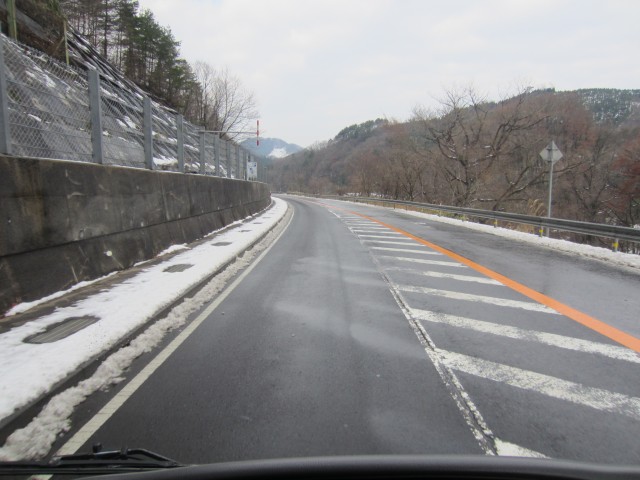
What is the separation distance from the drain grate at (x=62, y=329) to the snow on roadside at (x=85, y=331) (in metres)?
0.07

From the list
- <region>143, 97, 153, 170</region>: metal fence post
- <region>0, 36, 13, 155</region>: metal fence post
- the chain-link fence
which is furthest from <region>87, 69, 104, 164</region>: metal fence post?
<region>143, 97, 153, 170</region>: metal fence post

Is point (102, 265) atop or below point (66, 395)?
atop

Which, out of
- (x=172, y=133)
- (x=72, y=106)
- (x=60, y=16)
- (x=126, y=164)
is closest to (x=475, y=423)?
(x=72, y=106)

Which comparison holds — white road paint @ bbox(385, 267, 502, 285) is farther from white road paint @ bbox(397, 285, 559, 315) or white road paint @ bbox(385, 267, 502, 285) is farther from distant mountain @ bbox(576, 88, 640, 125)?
distant mountain @ bbox(576, 88, 640, 125)

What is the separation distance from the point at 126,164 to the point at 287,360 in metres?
6.25

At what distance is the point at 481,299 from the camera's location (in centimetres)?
629

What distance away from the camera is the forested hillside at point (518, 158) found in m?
30.8

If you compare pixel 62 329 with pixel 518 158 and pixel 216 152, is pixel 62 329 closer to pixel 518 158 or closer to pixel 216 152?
pixel 216 152

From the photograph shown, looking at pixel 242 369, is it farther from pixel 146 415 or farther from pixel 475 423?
pixel 475 423

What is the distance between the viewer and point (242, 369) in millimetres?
3824

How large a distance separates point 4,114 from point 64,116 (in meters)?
1.37

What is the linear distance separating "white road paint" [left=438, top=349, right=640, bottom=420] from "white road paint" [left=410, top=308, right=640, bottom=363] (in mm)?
910

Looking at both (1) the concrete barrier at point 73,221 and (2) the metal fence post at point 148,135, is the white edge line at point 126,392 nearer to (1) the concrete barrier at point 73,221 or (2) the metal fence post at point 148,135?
(1) the concrete barrier at point 73,221

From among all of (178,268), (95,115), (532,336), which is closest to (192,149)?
(95,115)
